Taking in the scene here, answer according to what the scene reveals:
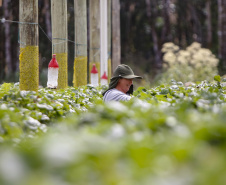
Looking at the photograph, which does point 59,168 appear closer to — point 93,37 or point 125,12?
point 93,37

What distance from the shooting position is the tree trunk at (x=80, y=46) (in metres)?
13.0

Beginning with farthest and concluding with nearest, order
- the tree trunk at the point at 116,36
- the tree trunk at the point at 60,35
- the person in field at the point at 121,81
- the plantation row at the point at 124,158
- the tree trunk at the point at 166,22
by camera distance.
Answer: the tree trunk at the point at 166,22 → the tree trunk at the point at 116,36 → the tree trunk at the point at 60,35 → the person in field at the point at 121,81 → the plantation row at the point at 124,158

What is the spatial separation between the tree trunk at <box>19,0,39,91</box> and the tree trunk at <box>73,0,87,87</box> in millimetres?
4675

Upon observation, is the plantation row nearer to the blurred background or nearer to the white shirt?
the white shirt

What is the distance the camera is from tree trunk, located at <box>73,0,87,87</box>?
13.0 metres

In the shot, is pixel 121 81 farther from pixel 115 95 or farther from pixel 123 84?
pixel 115 95

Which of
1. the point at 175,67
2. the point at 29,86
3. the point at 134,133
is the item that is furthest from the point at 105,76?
the point at 134,133

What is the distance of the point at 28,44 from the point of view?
8109 mm

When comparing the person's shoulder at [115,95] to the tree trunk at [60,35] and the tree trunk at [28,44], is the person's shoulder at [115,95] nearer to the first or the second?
the tree trunk at [28,44]

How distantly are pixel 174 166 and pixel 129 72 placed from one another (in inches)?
224

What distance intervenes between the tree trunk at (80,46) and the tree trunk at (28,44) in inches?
184

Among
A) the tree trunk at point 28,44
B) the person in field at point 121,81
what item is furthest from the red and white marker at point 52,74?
the person in field at point 121,81

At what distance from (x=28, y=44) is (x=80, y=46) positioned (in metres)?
5.09

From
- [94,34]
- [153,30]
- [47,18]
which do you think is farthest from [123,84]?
[153,30]
